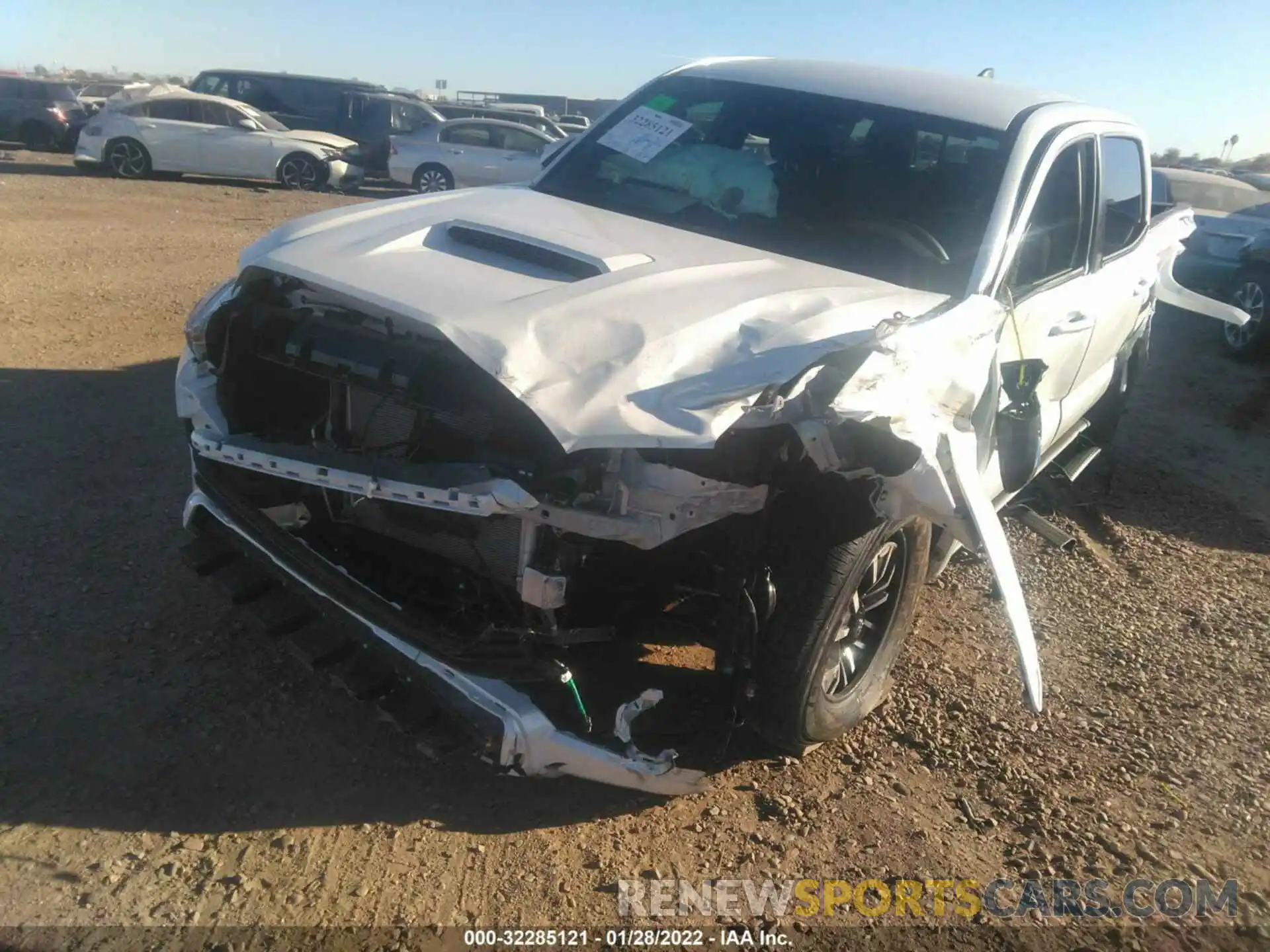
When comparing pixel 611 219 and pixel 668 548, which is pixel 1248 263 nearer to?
pixel 611 219

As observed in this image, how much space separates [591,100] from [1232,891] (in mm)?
41188

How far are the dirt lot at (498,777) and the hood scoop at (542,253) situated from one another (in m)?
1.49

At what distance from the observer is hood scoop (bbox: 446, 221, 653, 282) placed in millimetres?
3016

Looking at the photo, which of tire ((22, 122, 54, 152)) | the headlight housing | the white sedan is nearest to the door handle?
the headlight housing

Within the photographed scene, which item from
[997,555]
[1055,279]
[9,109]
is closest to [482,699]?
[997,555]

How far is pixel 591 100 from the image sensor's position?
40.3 metres

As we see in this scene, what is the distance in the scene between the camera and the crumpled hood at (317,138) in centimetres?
1695

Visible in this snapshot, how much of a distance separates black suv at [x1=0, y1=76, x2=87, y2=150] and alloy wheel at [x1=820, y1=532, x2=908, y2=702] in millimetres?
21317

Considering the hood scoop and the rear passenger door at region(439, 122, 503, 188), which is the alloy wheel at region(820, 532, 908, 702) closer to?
the hood scoop

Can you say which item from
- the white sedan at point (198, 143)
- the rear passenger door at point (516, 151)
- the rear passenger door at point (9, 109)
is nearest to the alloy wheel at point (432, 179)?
the rear passenger door at point (516, 151)

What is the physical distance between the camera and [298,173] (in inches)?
673

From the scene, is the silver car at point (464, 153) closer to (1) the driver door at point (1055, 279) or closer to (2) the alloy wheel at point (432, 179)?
(2) the alloy wheel at point (432, 179)

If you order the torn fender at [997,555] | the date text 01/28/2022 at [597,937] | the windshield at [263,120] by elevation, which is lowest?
the date text 01/28/2022 at [597,937]

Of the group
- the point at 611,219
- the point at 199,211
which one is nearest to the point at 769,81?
the point at 611,219
